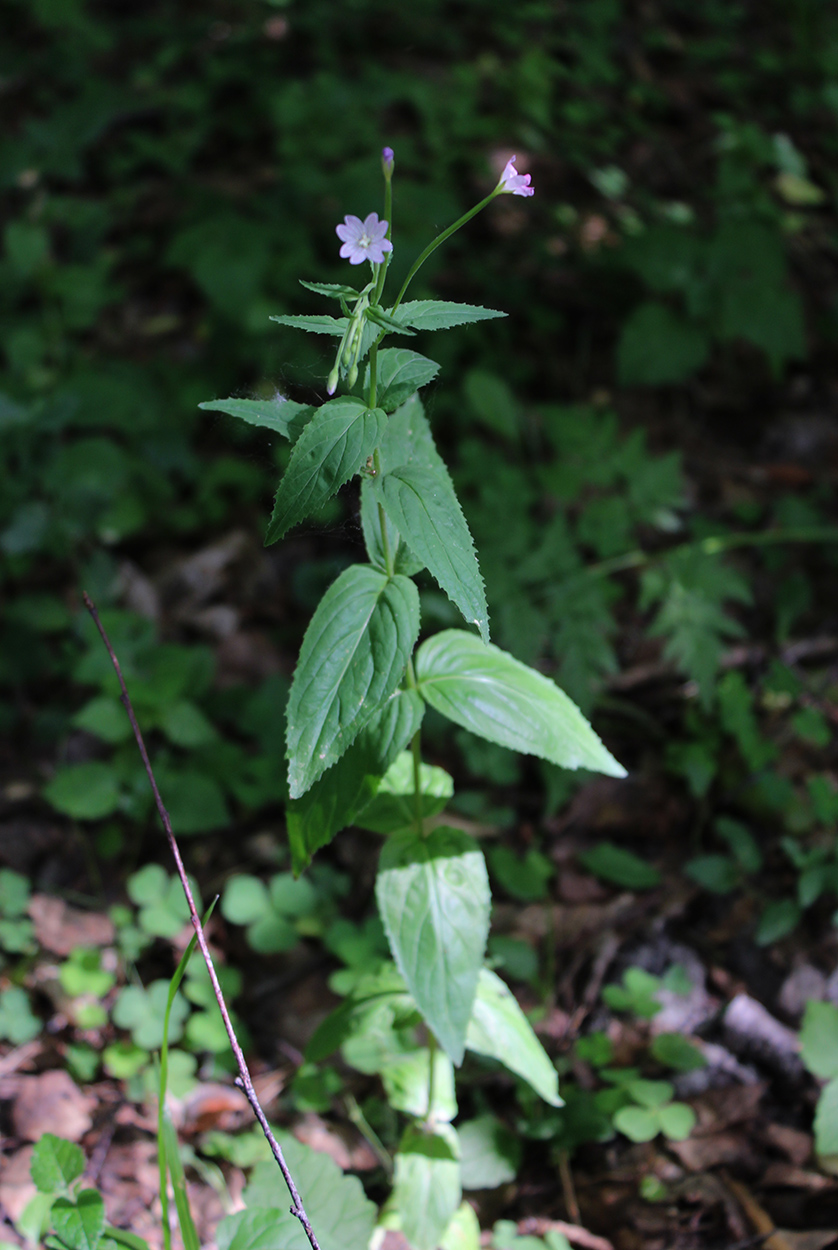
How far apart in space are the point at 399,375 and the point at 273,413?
0.20 metres

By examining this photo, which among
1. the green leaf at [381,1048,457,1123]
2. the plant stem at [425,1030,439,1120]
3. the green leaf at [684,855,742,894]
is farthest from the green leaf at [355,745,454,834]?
the green leaf at [684,855,742,894]

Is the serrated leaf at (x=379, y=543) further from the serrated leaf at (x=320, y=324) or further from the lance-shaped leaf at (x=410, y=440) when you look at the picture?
the serrated leaf at (x=320, y=324)

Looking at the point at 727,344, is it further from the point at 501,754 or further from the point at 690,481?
the point at 501,754

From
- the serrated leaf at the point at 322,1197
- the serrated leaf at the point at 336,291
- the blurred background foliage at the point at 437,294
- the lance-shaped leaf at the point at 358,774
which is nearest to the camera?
the serrated leaf at the point at 336,291

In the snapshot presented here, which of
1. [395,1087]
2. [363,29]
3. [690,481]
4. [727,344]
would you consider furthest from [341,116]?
[395,1087]

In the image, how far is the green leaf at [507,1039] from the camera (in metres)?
1.76

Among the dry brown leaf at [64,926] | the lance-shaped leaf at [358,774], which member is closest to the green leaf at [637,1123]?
the lance-shaped leaf at [358,774]

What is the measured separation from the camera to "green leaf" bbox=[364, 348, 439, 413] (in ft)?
4.35

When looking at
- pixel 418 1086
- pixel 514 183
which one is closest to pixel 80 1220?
pixel 418 1086

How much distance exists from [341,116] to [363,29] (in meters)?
1.47

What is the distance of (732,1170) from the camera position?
196 centimetres

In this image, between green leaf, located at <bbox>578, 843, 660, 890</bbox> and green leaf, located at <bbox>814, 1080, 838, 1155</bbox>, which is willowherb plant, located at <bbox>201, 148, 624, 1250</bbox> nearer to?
green leaf, located at <bbox>814, 1080, 838, 1155</bbox>

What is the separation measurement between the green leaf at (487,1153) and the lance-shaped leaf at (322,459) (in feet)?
4.92

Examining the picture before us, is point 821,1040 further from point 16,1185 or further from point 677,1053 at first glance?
point 16,1185
